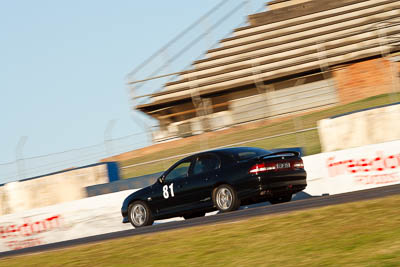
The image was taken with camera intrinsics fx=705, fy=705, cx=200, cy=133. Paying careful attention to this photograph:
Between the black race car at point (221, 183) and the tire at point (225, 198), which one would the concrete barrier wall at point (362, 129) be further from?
the tire at point (225, 198)

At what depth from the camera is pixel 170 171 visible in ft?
47.9

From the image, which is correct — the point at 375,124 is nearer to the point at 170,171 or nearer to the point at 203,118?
the point at 170,171

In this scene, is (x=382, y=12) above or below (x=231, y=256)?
above

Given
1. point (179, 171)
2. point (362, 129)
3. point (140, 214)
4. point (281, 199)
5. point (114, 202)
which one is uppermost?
point (362, 129)

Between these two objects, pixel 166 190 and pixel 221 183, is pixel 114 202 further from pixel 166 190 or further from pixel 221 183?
pixel 221 183

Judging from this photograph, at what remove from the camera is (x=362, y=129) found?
16.0 meters

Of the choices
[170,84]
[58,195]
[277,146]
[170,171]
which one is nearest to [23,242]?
[58,195]

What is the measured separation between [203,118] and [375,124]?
504 inches

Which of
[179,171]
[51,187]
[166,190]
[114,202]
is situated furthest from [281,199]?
[51,187]

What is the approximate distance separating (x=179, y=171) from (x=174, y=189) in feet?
1.32

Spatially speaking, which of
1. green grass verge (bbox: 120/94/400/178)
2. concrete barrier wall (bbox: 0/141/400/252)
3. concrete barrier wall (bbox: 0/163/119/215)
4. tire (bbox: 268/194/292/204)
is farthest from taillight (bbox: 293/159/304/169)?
concrete barrier wall (bbox: 0/163/119/215)

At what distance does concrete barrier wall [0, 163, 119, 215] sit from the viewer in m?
19.6

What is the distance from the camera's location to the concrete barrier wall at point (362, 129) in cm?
1573

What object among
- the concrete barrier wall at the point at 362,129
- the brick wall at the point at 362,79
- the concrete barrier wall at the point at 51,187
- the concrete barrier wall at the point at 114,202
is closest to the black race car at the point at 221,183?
the concrete barrier wall at the point at 114,202
